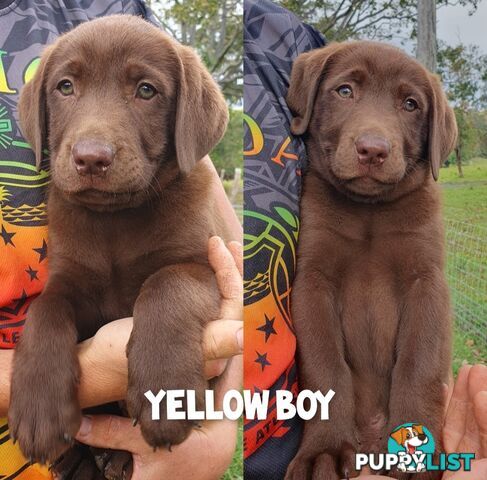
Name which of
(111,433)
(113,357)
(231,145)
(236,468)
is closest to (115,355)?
(113,357)

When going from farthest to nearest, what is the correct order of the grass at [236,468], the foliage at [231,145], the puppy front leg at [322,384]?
the grass at [236,468], the foliage at [231,145], the puppy front leg at [322,384]

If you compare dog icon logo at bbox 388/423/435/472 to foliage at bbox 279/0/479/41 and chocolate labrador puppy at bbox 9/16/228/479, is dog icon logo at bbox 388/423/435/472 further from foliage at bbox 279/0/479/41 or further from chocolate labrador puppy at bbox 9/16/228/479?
foliage at bbox 279/0/479/41

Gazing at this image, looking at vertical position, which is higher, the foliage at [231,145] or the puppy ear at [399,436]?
the foliage at [231,145]

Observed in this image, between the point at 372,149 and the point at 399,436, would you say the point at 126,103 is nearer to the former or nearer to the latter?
the point at 372,149

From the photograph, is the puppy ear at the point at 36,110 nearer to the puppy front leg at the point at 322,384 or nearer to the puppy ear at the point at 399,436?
the puppy front leg at the point at 322,384

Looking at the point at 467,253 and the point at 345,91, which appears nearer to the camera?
the point at 467,253

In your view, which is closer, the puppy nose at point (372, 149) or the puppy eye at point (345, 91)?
the puppy nose at point (372, 149)

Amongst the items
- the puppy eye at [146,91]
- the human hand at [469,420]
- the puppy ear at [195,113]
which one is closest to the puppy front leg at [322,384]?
the human hand at [469,420]
